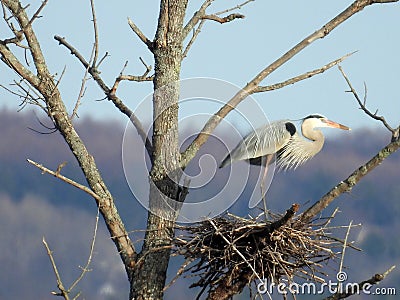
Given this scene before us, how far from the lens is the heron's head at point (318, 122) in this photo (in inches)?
254

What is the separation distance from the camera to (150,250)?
3.96m

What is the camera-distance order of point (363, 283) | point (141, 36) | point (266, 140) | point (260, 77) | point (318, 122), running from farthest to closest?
point (318, 122), point (266, 140), point (260, 77), point (141, 36), point (363, 283)

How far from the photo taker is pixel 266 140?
20.1 ft

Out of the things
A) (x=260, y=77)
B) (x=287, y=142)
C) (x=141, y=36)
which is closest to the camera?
(x=141, y=36)

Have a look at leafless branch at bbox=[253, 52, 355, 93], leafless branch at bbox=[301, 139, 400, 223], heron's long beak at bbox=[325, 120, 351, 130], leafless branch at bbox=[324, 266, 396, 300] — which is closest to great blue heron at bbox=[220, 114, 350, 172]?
heron's long beak at bbox=[325, 120, 351, 130]

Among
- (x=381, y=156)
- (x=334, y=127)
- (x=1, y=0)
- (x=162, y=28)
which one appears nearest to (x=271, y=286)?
(x=381, y=156)

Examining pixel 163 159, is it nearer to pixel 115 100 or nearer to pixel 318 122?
pixel 115 100

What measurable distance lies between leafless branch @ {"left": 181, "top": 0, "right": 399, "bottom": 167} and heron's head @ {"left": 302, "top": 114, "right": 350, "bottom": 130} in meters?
2.00

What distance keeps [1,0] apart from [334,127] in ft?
11.2

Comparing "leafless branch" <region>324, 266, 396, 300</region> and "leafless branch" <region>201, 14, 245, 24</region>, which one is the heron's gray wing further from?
"leafless branch" <region>324, 266, 396, 300</region>

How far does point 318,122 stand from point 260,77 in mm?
2132

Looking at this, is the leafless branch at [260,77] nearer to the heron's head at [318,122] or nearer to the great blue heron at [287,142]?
the great blue heron at [287,142]

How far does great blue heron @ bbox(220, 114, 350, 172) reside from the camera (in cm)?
610

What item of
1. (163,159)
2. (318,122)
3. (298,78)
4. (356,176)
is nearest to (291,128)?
(318,122)
